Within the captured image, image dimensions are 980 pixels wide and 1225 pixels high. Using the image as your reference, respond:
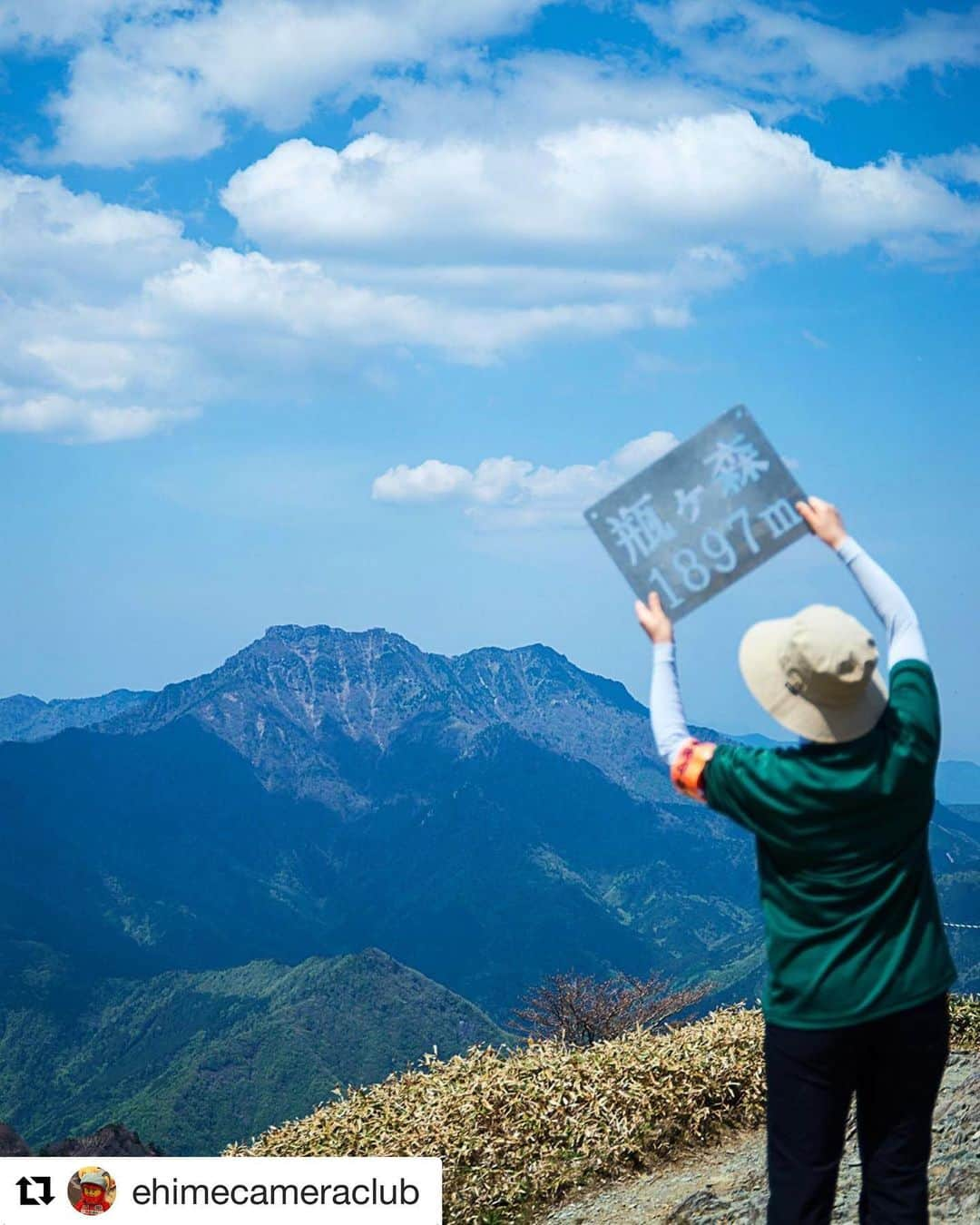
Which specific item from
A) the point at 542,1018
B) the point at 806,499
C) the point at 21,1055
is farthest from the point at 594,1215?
the point at 21,1055

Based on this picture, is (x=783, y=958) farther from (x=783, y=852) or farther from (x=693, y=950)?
(x=693, y=950)

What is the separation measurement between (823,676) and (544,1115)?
4.26 m

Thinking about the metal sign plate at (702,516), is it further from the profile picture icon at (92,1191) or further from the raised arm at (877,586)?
the profile picture icon at (92,1191)

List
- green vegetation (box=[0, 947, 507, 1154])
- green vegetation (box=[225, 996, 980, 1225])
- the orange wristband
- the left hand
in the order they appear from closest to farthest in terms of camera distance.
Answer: the orange wristband → the left hand → green vegetation (box=[225, 996, 980, 1225]) → green vegetation (box=[0, 947, 507, 1154])

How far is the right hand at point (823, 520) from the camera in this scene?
3885 millimetres

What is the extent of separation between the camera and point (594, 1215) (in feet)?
19.8

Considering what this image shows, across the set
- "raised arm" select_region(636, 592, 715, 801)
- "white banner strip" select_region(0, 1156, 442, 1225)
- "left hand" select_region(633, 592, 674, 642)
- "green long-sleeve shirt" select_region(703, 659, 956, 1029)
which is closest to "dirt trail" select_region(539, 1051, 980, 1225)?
"white banner strip" select_region(0, 1156, 442, 1225)

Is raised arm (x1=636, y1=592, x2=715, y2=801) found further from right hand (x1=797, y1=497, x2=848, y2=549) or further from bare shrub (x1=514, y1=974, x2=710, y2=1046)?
bare shrub (x1=514, y1=974, x2=710, y2=1046)

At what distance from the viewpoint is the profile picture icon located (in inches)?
222

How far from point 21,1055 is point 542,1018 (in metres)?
92.7

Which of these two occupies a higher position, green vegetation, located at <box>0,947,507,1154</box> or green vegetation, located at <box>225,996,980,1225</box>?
green vegetation, located at <box>225,996,980,1225</box>

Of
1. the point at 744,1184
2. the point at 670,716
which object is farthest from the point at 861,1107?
the point at 744,1184

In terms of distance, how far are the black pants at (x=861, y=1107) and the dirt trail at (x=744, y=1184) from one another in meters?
1.78

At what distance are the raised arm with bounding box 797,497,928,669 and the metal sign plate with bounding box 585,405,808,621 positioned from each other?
0.29 feet
